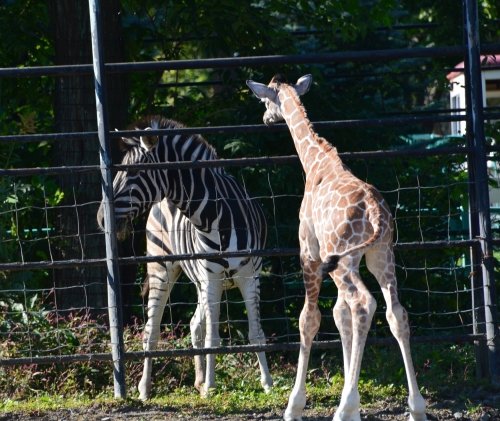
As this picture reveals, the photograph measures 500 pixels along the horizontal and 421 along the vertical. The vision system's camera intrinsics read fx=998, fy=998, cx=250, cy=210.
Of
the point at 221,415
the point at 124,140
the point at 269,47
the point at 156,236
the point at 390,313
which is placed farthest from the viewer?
the point at 269,47

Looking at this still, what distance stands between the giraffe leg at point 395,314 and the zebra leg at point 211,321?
180cm

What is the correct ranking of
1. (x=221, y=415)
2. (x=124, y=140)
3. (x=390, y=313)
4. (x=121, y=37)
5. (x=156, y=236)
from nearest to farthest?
(x=390, y=313) < (x=221, y=415) < (x=124, y=140) < (x=156, y=236) < (x=121, y=37)

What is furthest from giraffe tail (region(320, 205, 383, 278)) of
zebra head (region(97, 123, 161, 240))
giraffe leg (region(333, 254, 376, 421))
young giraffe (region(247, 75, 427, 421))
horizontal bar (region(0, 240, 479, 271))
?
zebra head (region(97, 123, 161, 240))

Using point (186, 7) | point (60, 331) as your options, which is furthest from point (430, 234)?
point (60, 331)

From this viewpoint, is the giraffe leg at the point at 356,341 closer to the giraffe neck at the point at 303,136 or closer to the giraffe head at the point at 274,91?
the giraffe neck at the point at 303,136

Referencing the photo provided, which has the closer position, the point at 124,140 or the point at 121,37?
the point at 124,140

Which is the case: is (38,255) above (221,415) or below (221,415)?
above

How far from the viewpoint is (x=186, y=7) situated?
966cm

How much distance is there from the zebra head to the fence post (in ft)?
7.69

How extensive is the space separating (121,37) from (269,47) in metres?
1.52

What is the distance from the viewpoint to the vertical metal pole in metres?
6.92

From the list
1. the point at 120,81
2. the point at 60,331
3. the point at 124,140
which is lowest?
the point at 60,331

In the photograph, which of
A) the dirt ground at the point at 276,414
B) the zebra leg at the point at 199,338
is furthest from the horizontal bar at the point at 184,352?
the zebra leg at the point at 199,338

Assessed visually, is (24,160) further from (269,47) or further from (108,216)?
(108,216)
